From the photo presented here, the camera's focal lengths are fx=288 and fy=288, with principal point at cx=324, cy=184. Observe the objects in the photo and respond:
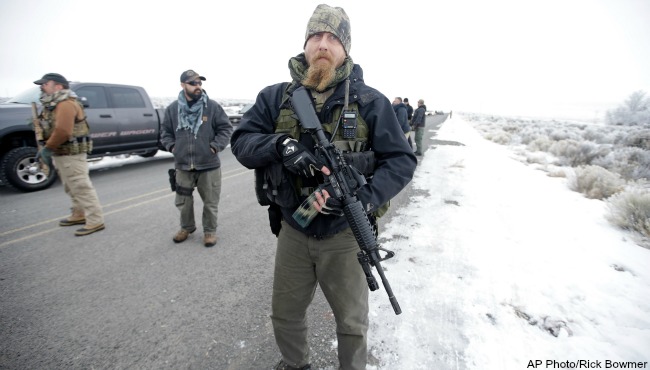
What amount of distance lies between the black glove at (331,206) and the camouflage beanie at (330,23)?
0.87m

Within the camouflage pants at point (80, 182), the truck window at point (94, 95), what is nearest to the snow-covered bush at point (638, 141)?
the camouflage pants at point (80, 182)

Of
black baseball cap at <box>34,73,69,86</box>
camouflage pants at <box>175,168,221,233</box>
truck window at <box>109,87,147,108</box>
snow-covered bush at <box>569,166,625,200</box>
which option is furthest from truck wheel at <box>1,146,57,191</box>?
snow-covered bush at <box>569,166,625,200</box>

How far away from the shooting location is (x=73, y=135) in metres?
3.59

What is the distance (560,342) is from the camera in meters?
2.01

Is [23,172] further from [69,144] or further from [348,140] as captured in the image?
[348,140]

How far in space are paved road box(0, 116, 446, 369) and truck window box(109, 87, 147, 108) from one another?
3.46 m

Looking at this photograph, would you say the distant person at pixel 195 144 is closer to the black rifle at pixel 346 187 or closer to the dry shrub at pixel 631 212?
the black rifle at pixel 346 187

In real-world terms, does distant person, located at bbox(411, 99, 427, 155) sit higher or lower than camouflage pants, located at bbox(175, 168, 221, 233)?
higher

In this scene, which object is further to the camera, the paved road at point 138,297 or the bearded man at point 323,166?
the paved road at point 138,297

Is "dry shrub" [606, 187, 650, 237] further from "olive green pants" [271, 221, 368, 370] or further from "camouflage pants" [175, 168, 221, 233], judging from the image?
"camouflage pants" [175, 168, 221, 233]

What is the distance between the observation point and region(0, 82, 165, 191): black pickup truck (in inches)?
204

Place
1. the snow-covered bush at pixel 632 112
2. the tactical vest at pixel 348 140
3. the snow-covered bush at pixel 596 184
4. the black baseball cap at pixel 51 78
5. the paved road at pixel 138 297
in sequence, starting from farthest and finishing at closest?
the snow-covered bush at pixel 632 112, the snow-covered bush at pixel 596 184, the black baseball cap at pixel 51 78, the paved road at pixel 138 297, the tactical vest at pixel 348 140

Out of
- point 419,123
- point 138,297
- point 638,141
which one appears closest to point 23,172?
point 138,297

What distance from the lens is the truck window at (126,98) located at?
22.5 feet
